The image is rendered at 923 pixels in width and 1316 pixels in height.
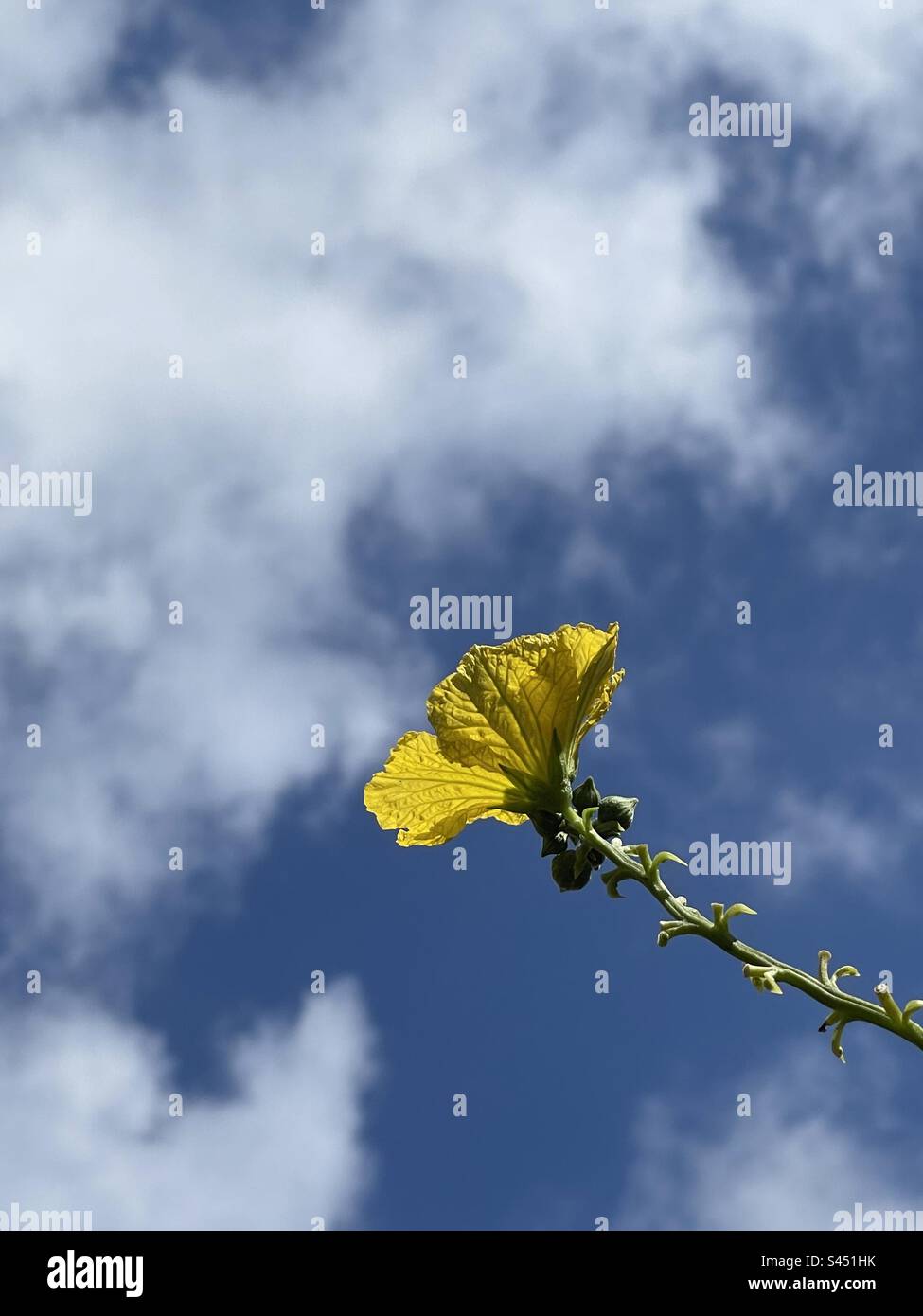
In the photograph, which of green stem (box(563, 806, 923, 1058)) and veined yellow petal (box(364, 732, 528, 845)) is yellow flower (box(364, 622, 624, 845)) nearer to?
veined yellow petal (box(364, 732, 528, 845))

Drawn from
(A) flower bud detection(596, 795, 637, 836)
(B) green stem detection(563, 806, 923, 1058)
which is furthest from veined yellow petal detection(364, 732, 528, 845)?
(B) green stem detection(563, 806, 923, 1058)

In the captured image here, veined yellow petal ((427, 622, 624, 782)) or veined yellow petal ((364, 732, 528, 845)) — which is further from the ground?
veined yellow petal ((427, 622, 624, 782))

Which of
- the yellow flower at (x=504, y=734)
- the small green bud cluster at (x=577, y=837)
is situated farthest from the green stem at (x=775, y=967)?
the yellow flower at (x=504, y=734)

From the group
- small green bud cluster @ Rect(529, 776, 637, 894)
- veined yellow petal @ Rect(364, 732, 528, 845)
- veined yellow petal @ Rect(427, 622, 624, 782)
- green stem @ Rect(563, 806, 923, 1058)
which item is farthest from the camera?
veined yellow petal @ Rect(364, 732, 528, 845)

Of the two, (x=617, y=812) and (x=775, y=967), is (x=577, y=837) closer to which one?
(x=617, y=812)

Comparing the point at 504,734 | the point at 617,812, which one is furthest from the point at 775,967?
the point at 504,734
